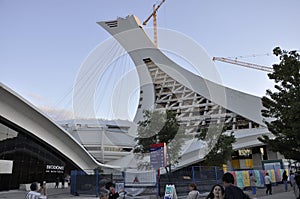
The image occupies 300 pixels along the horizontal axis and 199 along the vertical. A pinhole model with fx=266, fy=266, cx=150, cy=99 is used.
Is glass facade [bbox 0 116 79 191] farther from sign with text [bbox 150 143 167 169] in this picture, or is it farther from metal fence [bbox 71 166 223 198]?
sign with text [bbox 150 143 167 169]

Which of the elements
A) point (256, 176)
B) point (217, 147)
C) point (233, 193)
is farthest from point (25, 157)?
point (233, 193)

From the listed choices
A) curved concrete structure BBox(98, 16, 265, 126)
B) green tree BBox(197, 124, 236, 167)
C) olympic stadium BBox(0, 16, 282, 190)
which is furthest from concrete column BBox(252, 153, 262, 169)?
green tree BBox(197, 124, 236, 167)

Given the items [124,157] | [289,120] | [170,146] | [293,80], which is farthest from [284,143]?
[124,157]

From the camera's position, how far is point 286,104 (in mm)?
12891

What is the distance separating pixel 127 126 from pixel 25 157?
32704 mm

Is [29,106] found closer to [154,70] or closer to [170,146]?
[170,146]

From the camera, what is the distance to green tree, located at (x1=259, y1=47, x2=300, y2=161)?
12.0m

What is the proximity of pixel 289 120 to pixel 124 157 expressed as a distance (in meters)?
33.9

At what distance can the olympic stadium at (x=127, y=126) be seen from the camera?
21312 mm

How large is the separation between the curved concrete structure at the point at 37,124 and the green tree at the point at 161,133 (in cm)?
1003

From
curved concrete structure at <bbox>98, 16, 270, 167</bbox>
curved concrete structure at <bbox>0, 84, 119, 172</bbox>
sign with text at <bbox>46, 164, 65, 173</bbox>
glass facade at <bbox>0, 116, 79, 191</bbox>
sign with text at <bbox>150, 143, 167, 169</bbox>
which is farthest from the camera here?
curved concrete structure at <bbox>98, 16, 270, 167</bbox>

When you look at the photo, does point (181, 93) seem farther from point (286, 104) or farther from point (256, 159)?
point (286, 104)

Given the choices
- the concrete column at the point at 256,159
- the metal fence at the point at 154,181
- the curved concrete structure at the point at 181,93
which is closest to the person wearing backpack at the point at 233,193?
the metal fence at the point at 154,181

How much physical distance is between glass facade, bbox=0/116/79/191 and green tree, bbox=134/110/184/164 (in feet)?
30.8
